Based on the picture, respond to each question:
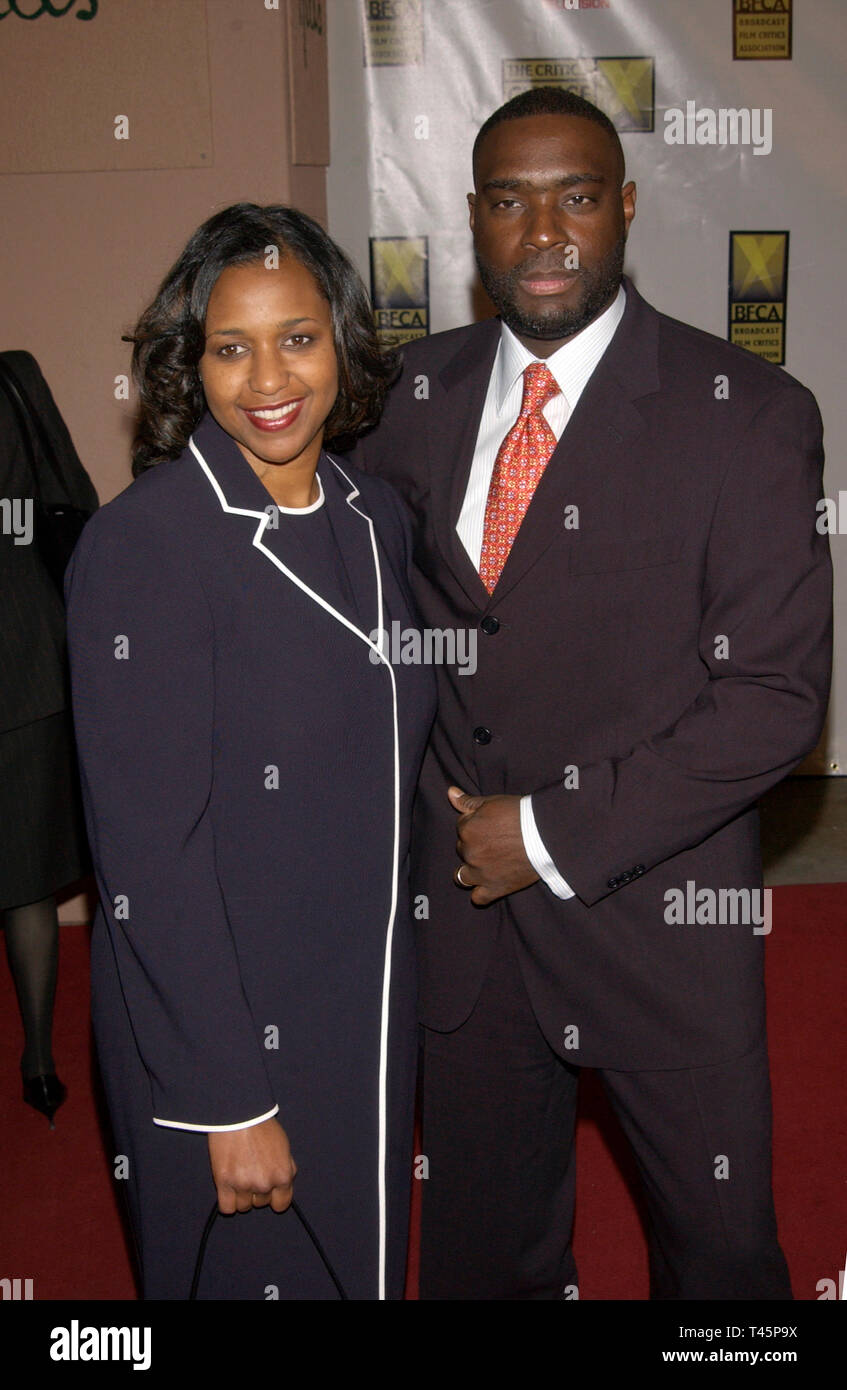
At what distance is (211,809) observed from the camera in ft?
5.08

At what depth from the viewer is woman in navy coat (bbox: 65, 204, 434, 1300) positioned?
4.88 feet

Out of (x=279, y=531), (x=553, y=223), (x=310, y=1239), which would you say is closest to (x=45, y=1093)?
(x=310, y=1239)

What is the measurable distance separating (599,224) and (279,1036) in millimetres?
1108

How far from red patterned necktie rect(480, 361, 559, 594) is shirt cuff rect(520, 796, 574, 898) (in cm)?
29

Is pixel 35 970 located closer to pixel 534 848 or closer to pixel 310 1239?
pixel 310 1239

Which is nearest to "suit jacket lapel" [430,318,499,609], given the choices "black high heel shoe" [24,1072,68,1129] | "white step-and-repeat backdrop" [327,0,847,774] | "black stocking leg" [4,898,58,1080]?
"black stocking leg" [4,898,58,1080]

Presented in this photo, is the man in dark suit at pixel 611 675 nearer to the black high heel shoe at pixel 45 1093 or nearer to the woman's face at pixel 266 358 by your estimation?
the woman's face at pixel 266 358

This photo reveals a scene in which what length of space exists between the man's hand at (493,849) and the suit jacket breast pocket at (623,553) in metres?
0.31

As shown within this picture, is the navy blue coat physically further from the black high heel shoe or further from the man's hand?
the black high heel shoe

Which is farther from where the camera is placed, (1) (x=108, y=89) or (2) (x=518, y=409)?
(1) (x=108, y=89)

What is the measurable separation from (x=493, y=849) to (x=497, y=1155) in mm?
560

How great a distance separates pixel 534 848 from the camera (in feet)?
5.79

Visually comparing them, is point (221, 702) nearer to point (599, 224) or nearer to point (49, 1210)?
point (599, 224)

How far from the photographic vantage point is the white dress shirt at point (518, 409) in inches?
69.9
